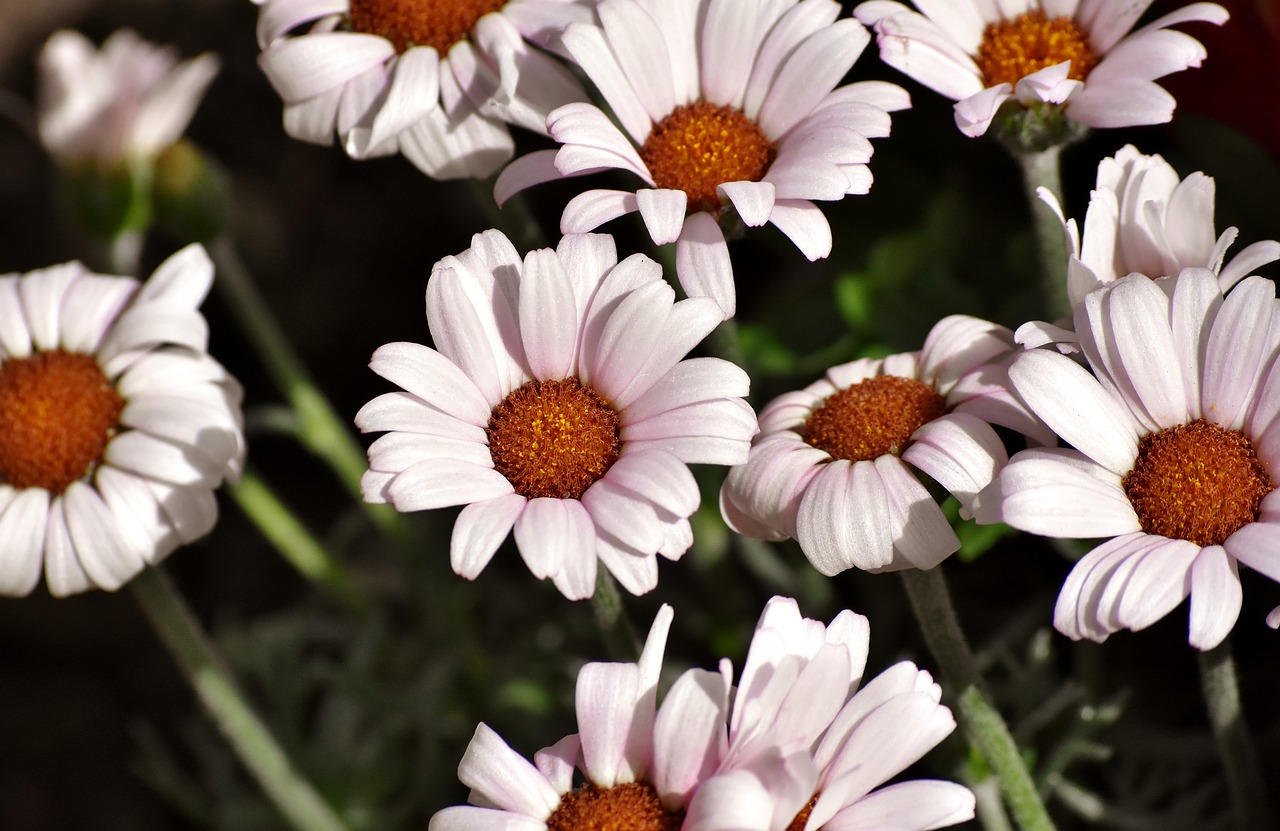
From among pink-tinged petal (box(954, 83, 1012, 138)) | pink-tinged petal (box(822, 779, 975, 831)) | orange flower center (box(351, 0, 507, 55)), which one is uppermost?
pink-tinged petal (box(954, 83, 1012, 138))

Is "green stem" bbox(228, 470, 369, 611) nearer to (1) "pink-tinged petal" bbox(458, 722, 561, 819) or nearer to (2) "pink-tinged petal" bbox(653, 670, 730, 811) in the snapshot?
(1) "pink-tinged petal" bbox(458, 722, 561, 819)

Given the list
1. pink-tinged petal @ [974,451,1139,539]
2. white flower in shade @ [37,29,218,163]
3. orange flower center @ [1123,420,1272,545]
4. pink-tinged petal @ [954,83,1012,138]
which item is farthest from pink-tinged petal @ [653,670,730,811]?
white flower in shade @ [37,29,218,163]

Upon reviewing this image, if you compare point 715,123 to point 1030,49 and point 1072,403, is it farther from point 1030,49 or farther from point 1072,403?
point 1072,403

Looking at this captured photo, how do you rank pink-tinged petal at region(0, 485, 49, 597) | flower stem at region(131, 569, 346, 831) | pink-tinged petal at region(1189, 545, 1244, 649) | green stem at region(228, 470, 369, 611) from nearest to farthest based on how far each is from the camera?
1. pink-tinged petal at region(1189, 545, 1244, 649)
2. pink-tinged petal at region(0, 485, 49, 597)
3. flower stem at region(131, 569, 346, 831)
4. green stem at region(228, 470, 369, 611)

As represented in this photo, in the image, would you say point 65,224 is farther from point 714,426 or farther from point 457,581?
point 714,426

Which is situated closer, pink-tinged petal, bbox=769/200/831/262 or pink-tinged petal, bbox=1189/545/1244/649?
pink-tinged petal, bbox=1189/545/1244/649

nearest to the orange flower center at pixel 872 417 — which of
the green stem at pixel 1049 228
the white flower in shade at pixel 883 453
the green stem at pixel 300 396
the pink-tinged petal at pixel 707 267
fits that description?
the white flower in shade at pixel 883 453

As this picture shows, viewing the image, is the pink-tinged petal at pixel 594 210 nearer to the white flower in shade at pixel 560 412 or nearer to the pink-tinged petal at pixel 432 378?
the white flower in shade at pixel 560 412

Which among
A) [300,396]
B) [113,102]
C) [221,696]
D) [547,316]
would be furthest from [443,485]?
[113,102]
